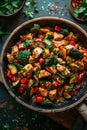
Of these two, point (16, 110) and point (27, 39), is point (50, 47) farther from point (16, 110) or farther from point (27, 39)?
point (16, 110)

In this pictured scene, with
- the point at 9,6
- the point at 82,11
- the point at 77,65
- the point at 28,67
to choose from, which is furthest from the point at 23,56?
the point at 82,11

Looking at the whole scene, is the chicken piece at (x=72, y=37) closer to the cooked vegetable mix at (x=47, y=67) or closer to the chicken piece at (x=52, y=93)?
the cooked vegetable mix at (x=47, y=67)

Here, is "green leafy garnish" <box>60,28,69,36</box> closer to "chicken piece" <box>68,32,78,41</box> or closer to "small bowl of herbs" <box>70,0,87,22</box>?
"chicken piece" <box>68,32,78,41</box>

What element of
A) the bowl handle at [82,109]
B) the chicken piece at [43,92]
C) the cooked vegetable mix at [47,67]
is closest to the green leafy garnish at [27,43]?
the cooked vegetable mix at [47,67]

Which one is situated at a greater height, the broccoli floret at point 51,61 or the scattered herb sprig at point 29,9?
the scattered herb sprig at point 29,9

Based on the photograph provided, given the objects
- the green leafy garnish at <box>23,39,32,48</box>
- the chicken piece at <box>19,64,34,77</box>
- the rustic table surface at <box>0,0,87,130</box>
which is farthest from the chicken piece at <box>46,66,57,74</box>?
the rustic table surface at <box>0,0,87,130</box>

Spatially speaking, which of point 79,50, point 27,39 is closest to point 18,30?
point 27,39
